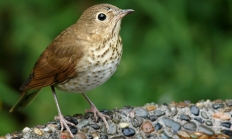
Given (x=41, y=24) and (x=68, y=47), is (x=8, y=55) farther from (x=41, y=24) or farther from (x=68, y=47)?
(x=68, y=47)

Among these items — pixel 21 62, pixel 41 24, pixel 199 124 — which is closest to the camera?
pixel 199 124

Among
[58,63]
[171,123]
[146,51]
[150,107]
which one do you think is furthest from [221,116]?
[146,51]

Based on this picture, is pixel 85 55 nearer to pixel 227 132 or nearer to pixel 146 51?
pixel 227 132

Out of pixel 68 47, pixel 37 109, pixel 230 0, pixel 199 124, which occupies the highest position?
pixel 230 0

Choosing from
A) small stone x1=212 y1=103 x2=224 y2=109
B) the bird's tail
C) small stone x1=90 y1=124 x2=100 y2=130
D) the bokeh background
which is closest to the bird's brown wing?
the bird's tail

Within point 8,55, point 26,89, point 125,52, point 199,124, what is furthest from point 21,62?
point 199,124

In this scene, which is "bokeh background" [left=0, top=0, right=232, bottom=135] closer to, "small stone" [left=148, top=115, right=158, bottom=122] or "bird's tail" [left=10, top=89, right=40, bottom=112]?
"bird's tail" [left=10, top=89, right=40, bottom=112]

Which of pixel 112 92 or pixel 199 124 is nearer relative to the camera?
pixel 199 124
